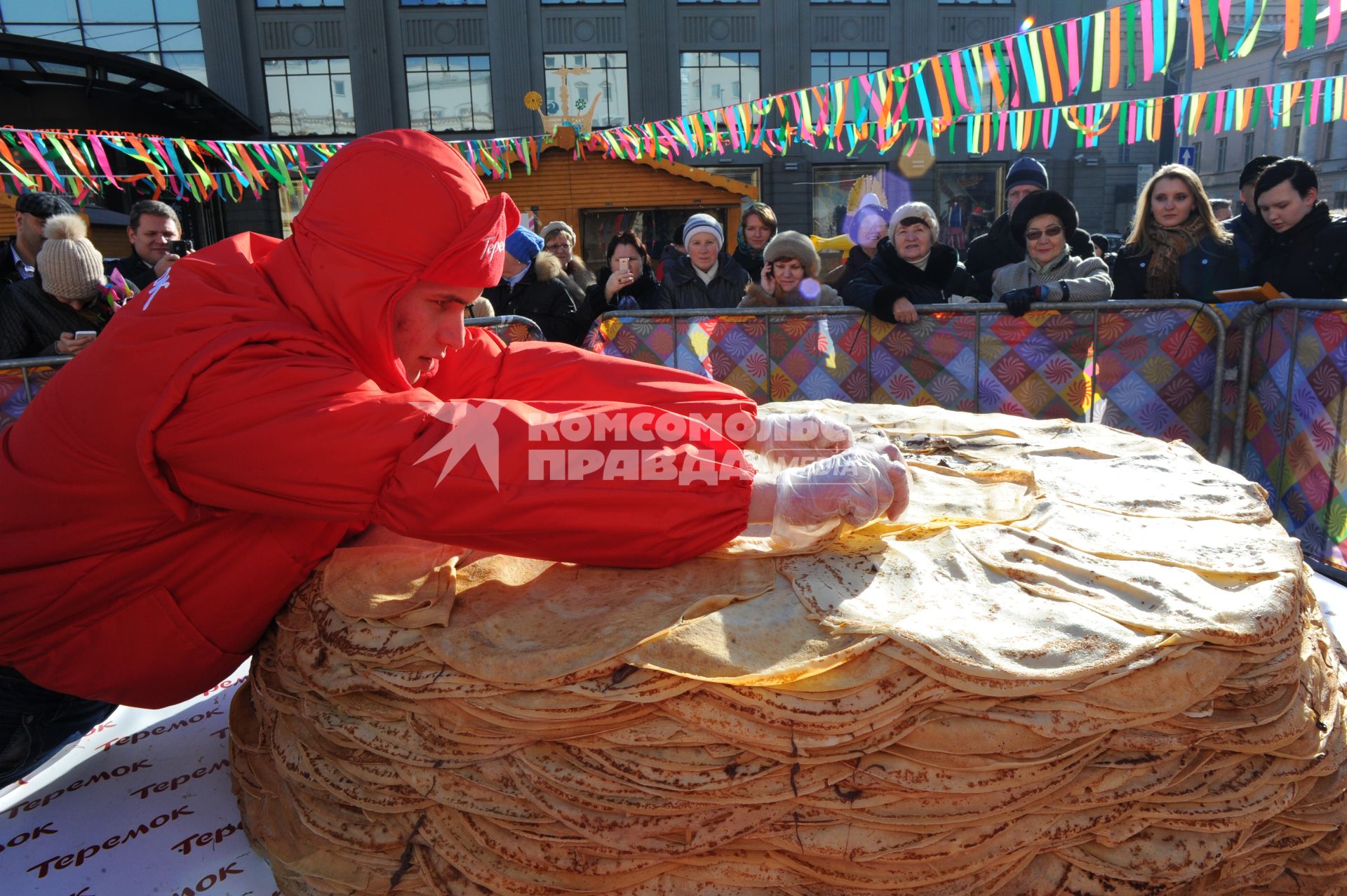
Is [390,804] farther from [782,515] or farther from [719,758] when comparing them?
[782,515]

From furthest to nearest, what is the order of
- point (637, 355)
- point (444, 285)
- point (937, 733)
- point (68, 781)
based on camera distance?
point (637, 355) → point (68, 781) → point (444, 285) → point (937, 733)

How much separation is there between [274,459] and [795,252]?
3603 millimetres

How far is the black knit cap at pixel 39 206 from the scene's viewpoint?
14.2 ft

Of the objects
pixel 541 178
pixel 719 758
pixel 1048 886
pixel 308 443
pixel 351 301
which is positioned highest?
pixel 541 178

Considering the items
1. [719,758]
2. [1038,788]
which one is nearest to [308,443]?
[719,758]

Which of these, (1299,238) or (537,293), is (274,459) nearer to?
(537,293)

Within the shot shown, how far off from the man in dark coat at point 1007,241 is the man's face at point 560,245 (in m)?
2.76

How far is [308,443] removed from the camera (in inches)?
49.3

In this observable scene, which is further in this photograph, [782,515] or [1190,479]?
[1190,479]

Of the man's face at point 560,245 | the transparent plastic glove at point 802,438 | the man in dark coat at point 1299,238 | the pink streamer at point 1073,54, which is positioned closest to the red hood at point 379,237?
the transparent plastic glove at point 802,438

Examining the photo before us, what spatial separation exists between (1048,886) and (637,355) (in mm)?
3345

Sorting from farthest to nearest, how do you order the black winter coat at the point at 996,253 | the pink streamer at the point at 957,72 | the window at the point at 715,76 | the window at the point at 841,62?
the window at the point at 841,62 < the window at the point at 715,76 < the pink streamer at the point at 957,72 < the black winter coat at the point at 996,253

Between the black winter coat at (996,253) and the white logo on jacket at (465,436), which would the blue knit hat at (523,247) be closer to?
the black winter coat at (996,253)

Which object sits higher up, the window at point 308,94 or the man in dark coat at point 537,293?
the window at point 308,94
